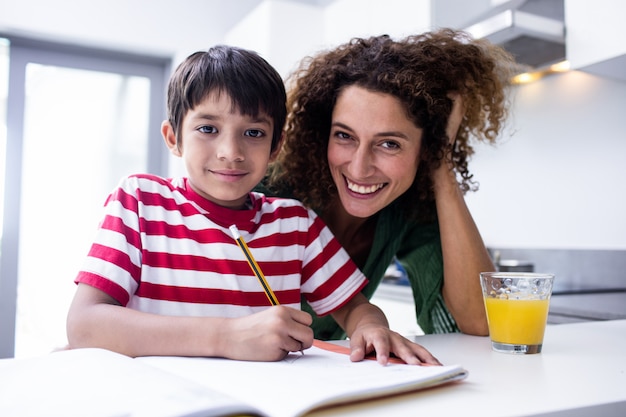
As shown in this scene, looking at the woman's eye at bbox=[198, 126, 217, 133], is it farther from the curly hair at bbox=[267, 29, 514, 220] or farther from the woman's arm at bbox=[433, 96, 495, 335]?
the woman's arm at bbox=[433, 96, 495, 335]

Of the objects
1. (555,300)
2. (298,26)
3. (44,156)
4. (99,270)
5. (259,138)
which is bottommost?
(555,300)

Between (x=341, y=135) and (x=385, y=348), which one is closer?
(x=385, y=348)

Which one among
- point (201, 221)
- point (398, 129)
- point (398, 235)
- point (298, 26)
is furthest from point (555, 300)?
point (298, 26)

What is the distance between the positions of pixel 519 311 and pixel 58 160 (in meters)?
2.69

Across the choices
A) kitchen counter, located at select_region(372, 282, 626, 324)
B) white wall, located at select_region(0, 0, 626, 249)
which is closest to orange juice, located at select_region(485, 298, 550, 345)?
kitchen counter, located at select_region(372, 282, 626, 324)

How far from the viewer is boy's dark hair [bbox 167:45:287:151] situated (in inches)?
37.8


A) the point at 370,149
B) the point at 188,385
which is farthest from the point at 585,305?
the point at 188,385

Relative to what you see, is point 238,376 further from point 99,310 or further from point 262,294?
point 262,294

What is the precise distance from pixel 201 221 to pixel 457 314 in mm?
516

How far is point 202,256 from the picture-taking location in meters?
0.96

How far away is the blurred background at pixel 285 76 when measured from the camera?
191 cm

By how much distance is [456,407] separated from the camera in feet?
1.62

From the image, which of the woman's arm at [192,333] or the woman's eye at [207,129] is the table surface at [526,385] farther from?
the woman's eye at [207,129]

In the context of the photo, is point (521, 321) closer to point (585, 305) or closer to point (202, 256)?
point (202, 256)
